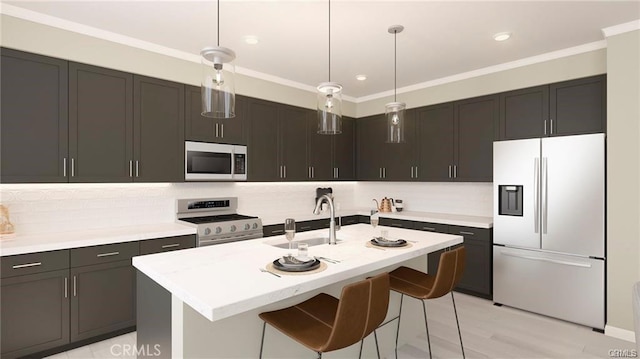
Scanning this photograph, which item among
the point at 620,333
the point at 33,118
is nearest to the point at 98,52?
the point at 33,118

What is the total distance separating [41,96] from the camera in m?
2.78

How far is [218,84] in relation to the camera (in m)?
1.98

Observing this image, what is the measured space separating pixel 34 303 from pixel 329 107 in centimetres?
268

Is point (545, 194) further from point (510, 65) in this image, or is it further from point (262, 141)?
point (262, 141)

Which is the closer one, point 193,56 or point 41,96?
point 41,96

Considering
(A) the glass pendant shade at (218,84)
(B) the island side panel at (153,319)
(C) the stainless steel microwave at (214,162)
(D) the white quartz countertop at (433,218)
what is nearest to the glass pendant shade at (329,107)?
(A) the glass pendant shade at (218,84)

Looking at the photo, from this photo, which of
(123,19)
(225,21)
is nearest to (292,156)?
(225,21)

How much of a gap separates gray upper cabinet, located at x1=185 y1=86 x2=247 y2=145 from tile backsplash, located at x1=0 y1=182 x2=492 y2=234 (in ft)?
1.96

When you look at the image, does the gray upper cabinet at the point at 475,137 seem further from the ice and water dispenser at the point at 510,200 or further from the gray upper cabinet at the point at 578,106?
the gray upper cabinet at the point at 578,106

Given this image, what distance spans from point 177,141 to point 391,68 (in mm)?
2636

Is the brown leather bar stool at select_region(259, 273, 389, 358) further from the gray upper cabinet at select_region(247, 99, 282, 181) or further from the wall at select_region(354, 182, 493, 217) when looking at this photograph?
the wall at select_region(354, 182, 493, 217)

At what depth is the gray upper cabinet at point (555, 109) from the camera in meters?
3.28

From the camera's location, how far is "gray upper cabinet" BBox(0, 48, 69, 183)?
8.65 ft

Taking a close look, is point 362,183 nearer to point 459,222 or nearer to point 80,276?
point 459,222
